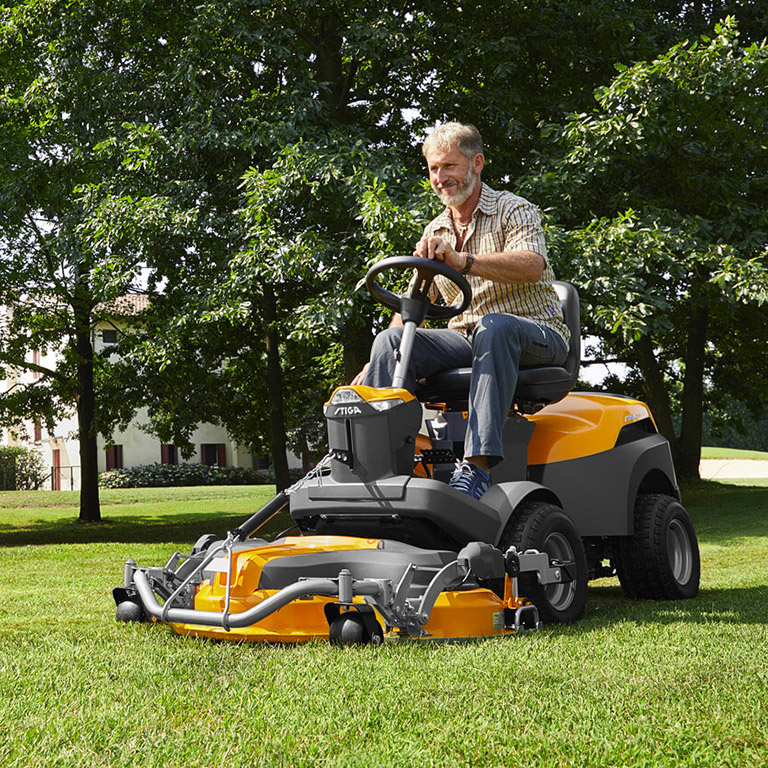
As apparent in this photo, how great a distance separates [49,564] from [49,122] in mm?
6961

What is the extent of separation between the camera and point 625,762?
1.98m

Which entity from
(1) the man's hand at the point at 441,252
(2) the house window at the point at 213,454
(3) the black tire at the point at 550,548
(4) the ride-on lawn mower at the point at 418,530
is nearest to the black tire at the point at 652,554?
(4) the ride-on lawn mower at the point at 418,530

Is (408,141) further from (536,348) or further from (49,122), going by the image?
(536,348)

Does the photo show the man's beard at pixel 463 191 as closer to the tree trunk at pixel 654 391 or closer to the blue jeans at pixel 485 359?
the blue jeans at pixel 485 359

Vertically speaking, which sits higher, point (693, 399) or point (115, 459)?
point (693, 399)

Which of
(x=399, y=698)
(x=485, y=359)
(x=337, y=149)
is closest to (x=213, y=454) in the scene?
(x=337, y=149)

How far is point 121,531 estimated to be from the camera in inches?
607

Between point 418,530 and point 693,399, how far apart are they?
1576 centimetres

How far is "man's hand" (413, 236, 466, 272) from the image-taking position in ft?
12.5

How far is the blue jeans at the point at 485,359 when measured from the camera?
12.1 feet

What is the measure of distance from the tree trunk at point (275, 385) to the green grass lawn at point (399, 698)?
32.4 ft

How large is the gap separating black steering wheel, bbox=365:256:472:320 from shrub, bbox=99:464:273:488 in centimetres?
3312

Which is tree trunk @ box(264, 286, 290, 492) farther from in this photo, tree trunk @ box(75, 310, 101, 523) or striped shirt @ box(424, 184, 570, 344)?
striped shirt @ box(424, 184, 570, 344)

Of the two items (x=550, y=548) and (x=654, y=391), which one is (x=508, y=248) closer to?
(x=550, y=548)
